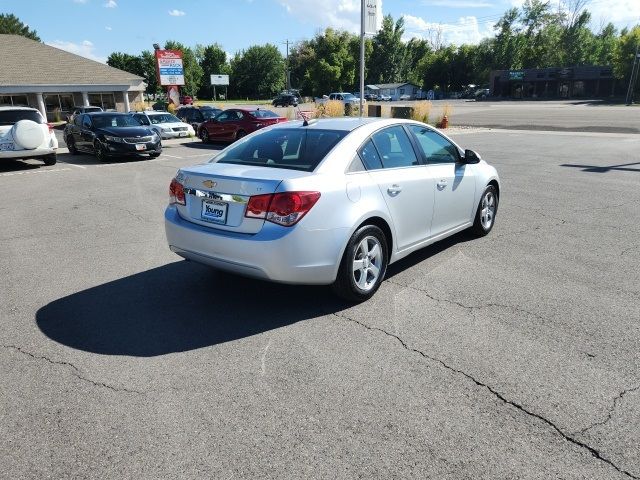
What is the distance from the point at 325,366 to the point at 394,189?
6.11 ft

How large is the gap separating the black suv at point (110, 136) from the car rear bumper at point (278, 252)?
12.0 meters

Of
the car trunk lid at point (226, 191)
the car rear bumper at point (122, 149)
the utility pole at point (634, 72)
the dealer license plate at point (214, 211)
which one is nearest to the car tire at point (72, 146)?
the car rear bumper at point (122, 149)

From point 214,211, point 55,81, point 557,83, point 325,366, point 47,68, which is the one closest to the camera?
point 325,366

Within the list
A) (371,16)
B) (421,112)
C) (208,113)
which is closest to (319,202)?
(371,16)

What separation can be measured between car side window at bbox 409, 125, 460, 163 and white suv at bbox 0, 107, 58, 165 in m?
11.7

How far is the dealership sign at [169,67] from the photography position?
37.1 meters

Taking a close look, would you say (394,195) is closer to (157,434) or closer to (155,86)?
(157,434)

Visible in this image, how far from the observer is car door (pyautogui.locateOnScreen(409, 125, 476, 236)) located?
510 centimetres

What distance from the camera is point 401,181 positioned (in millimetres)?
4566

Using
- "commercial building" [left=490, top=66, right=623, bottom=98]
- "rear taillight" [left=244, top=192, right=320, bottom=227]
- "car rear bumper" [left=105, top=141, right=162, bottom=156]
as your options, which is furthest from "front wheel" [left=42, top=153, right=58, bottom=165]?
"commercial building" [left=490, top=66, right=623, bottom=98]

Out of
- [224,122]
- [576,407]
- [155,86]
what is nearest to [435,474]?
[576,407]

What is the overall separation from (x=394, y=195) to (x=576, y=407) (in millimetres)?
2288

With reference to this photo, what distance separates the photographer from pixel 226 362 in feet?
11.2

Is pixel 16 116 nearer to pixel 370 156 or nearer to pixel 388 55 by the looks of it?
pixel 370 156
